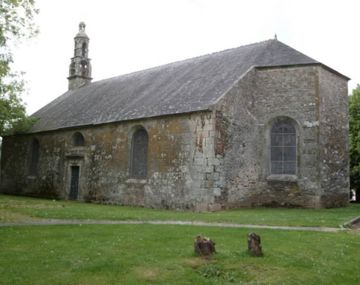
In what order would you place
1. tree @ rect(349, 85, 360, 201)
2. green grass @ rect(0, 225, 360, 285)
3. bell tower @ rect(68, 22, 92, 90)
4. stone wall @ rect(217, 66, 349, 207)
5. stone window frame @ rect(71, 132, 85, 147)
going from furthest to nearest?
1. bell tower @ rect(68, 22, 92, 90)
2. tree @ rect(349, 85, 360, 201)
3. stone window frame @ rect(71, 132, 85, 147)
4. stone wall @ rect(217, 66, 349, 207)
5. green grass @ rect(0, 225, 360, 285)

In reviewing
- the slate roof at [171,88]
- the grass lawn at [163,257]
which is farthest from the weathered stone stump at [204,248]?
the slate roof at [171,88]

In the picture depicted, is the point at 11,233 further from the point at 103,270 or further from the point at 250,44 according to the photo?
the point at 250,44

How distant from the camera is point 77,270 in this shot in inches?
274

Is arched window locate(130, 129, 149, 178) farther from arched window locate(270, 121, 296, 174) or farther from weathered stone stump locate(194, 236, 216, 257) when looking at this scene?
weathered stone stump locate(194, 236, 216, 257)

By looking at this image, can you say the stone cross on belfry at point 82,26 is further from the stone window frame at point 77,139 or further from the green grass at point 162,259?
the green grass at point 162,259

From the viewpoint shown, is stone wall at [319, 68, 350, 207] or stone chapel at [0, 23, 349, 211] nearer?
stone chapel at [0, 23, 349, 211]

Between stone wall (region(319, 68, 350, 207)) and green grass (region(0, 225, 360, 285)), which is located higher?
stone wall (region(319, 68, 350, 207))

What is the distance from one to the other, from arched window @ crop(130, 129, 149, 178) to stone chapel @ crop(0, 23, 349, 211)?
0.18 feet

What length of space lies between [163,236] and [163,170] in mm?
9759

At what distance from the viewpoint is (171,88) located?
23.0 metres

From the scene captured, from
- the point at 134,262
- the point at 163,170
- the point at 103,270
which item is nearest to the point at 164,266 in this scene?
the point at 134,262

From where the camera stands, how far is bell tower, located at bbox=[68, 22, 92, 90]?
123ft

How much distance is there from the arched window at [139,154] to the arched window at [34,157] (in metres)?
10.7

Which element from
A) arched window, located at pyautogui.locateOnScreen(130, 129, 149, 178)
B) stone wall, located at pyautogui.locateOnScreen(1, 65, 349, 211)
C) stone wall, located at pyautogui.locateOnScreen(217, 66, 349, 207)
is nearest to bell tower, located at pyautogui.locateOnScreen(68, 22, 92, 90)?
stone wall, located at pyautogui.locateOnScreen(1, 65, 349, 211)
